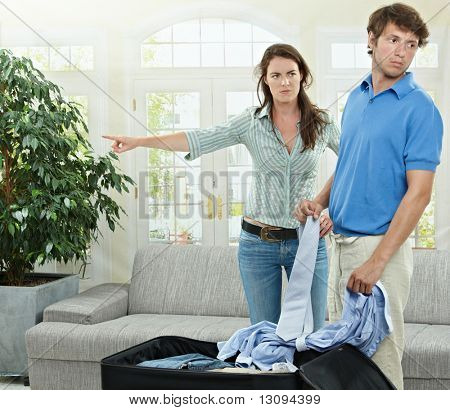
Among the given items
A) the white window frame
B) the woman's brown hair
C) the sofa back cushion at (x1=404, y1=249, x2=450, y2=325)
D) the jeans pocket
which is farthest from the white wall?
the jeans pocket

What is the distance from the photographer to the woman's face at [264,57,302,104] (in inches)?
39.5

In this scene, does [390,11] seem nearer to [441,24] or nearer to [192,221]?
[441,24]

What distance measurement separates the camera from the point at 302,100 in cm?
103

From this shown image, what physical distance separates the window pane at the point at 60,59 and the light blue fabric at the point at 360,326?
31.4 inches

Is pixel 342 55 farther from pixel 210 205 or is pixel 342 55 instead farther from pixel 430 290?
pixel 430 290

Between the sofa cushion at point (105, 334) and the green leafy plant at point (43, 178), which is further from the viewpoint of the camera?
the sofa cushion at point (105, 334)

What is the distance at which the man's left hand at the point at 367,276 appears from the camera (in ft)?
2.51

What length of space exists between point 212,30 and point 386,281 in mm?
760

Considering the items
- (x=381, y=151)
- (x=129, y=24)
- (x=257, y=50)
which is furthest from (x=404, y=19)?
(x=129, y=24)

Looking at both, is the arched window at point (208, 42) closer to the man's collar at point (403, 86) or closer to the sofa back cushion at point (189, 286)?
the sofa back cushion at point (189, 286)

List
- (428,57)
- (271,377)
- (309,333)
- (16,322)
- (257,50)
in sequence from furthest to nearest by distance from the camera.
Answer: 1. (16,322)
2. (257,50)
3. (428,57)
4. (309,333)
5. (271,377)

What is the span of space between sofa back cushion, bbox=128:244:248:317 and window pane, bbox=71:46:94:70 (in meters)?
0.48

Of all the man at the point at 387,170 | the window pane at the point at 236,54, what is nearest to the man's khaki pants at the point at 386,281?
the man at the point at 387,170
